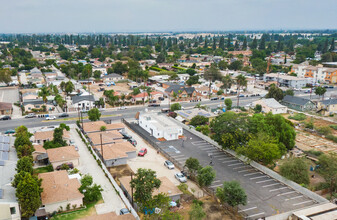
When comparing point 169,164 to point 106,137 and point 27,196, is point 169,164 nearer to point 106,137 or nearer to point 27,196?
point 106,137

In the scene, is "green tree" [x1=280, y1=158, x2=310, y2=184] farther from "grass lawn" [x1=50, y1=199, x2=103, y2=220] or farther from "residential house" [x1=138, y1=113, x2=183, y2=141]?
"grass lawn" [x1=50, y1=199, x2=103, y2=220]

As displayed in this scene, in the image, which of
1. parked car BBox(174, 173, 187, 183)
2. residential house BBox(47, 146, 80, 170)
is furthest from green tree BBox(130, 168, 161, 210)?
residential house BBox(47, 146, 80, 170)

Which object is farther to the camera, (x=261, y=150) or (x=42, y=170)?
(x=42, y=170)

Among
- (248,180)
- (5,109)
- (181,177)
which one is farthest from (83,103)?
(248,180)

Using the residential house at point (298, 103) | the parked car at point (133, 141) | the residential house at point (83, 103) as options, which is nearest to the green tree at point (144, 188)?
the parked car at point (133, 141)

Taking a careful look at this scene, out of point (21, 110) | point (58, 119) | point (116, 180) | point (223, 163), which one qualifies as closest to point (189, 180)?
point (223, 163)

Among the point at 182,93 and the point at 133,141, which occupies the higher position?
the point at 182,93

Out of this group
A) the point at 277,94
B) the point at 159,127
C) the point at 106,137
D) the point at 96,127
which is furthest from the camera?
the point at 277,94

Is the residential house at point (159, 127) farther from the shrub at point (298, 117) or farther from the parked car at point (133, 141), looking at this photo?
the shrub at point (298, 117)
